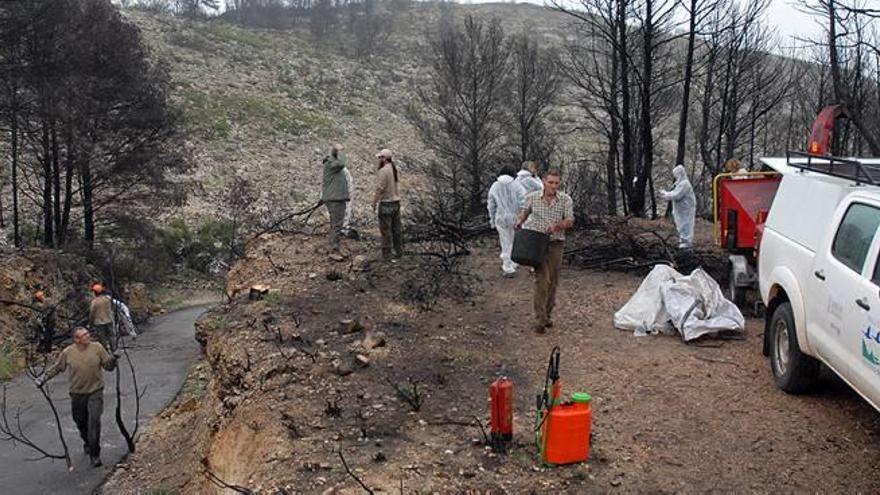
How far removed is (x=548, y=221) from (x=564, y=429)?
3447 millimetres

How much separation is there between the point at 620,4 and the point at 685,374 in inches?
538

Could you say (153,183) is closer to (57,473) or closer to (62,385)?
(62,385)

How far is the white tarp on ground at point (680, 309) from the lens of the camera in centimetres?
830

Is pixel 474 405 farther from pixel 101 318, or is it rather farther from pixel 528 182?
pixel 101 318

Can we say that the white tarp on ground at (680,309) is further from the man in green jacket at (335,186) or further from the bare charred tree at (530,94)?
the bare charred tree at (530,94)

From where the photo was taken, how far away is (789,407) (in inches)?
252

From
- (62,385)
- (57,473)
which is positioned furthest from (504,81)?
(57,473)

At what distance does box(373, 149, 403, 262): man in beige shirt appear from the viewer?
1141 cm

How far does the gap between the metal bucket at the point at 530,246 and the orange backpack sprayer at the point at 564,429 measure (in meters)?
2.98

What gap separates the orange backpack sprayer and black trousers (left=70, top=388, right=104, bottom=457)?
727cm

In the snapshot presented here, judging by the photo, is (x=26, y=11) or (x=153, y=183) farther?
(x=153, y=183)

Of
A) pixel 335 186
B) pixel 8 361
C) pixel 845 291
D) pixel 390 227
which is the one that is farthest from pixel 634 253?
pixel 8 361

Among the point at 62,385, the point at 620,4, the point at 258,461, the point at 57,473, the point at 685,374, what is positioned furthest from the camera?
the point at 620,4

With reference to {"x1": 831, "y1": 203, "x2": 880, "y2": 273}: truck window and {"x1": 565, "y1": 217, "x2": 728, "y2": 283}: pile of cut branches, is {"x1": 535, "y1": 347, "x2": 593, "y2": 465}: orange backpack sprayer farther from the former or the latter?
{"x1": 565, "y1": 217, "x2": 728, "y2": 283}: pile of cut branches
